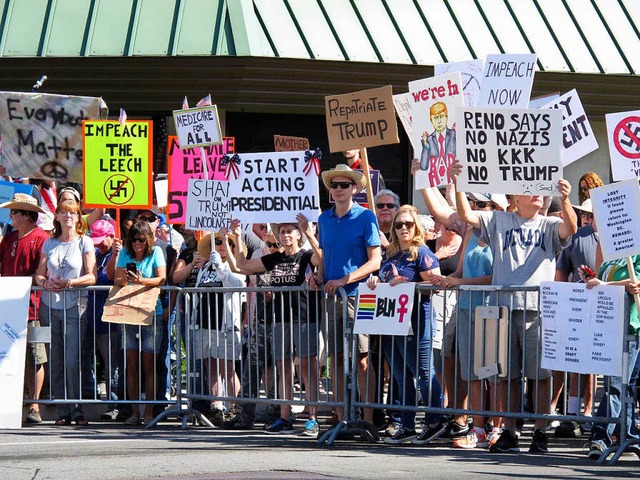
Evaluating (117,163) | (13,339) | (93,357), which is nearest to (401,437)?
(93,357)

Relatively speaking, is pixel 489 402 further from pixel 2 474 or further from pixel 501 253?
pixel 2 474

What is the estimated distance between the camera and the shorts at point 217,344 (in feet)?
40.0

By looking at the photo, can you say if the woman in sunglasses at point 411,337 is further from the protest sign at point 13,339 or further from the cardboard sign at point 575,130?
the protest sign at point 13,339

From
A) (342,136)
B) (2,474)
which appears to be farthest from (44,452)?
(342,136)

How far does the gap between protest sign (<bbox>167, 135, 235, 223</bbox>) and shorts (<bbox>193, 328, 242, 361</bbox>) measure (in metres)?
1.56

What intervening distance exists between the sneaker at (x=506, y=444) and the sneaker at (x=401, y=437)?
88 cm

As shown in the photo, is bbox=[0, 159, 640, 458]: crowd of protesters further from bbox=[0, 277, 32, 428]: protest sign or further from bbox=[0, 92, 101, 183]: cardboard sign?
bbox=[0, 92, 101, 183]: cardboard sign

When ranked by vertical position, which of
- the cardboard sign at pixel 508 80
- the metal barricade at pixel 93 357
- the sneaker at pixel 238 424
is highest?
the cardboard sign at pixel 508 80

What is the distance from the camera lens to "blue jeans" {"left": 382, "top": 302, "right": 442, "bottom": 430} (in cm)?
1095

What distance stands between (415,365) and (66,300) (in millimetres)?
3517

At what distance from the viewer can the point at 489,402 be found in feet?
35.4

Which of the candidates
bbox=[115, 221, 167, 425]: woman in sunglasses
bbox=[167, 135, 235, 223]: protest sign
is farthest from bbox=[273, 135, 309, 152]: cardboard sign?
bbox=[115, 221, 167, 425]: woman in sunglasses

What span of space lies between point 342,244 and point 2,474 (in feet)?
11.9

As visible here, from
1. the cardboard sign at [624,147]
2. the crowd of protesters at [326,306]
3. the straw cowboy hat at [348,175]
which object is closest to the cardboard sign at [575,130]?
the crowd of protesters at [326,306]
